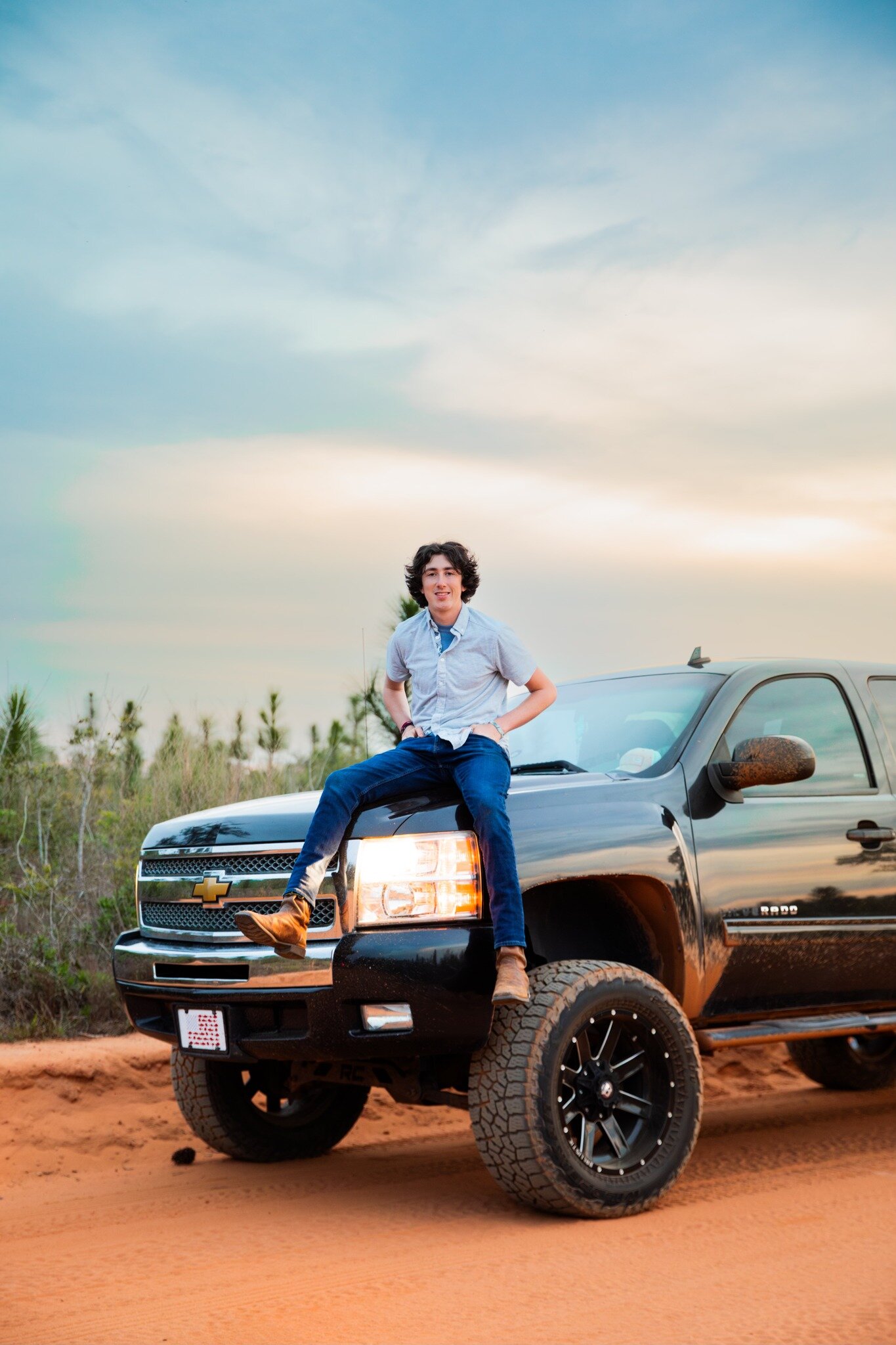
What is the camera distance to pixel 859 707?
6.46m

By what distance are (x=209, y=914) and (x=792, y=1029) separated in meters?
2.37

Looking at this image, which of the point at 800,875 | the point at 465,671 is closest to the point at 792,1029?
the point at 800,875

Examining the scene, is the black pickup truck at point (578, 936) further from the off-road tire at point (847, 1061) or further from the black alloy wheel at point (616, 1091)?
the off-road tire at point (847, 1061)

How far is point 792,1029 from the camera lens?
5.70 metres

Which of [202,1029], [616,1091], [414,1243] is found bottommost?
[414,1243]

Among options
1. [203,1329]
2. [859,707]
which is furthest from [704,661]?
[203,1329]

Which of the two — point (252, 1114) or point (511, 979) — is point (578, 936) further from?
point (252, 1114)

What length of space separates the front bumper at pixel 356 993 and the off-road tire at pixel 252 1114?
0.88 m

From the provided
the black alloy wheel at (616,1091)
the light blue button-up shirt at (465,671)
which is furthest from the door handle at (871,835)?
the light blue button-up shirt at (465,671)

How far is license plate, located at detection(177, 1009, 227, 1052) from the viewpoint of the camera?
5211 mm

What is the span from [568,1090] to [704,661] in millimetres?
2121

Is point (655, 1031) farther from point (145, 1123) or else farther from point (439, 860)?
point (145, 1123)

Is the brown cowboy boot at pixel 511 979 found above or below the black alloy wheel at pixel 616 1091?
above

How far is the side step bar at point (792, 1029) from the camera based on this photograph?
18.0 feet
